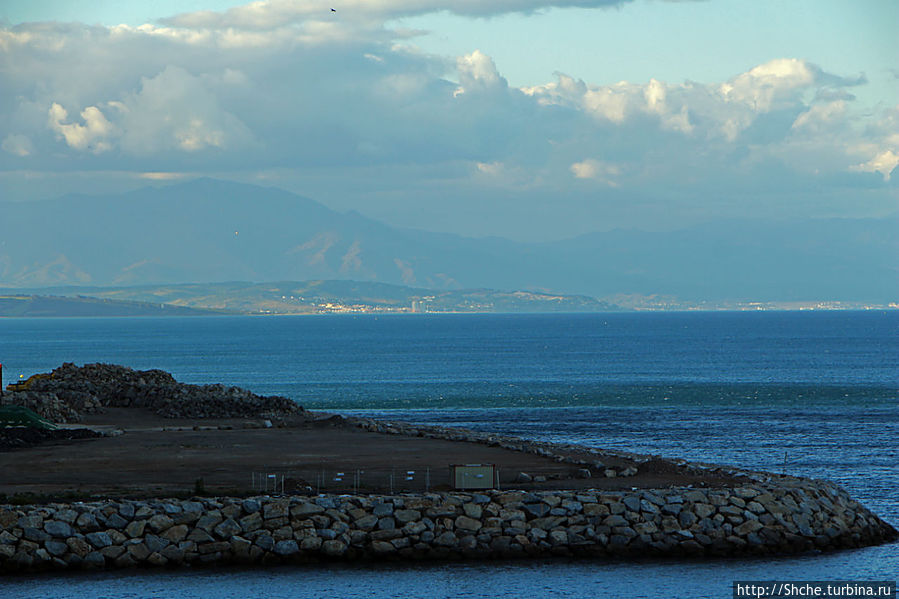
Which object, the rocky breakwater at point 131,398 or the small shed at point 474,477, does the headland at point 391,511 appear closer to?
the small shed at point 474,477

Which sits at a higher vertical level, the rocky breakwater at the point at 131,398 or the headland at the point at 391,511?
the rocky breakwater at the point at 131,398

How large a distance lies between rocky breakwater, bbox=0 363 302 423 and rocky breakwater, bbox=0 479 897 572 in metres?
25.9

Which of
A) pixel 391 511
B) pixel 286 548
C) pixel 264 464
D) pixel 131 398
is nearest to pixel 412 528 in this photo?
pixel 391 511

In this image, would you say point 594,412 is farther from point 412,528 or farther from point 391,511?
point 412,528

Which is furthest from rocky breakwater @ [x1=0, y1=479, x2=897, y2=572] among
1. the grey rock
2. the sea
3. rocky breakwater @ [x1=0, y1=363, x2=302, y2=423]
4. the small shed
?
rocky breakwater @ [x1=0, y1=363, x2=302, y2=423]

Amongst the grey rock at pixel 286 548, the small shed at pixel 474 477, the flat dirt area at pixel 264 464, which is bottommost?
the grey rock at pixel 286 548

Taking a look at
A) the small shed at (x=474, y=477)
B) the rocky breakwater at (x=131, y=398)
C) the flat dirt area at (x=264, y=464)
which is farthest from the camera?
the rocky breakwater at (x=131, y=398)

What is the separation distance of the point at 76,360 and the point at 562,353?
7010 cm

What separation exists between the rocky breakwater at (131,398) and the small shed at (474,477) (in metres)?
27.0

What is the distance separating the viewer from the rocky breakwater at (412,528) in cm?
2812

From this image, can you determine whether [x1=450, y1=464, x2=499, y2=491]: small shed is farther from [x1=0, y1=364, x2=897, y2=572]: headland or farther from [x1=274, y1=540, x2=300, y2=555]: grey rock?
[x1=274, y1=540, x2=300, y2=555]: grey rock

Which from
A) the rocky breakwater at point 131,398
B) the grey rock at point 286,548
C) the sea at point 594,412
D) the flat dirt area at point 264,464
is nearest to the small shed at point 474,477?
the flat dirt area at point 264,464

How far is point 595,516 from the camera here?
29859 millimetres

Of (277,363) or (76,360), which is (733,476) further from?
(76,360)
